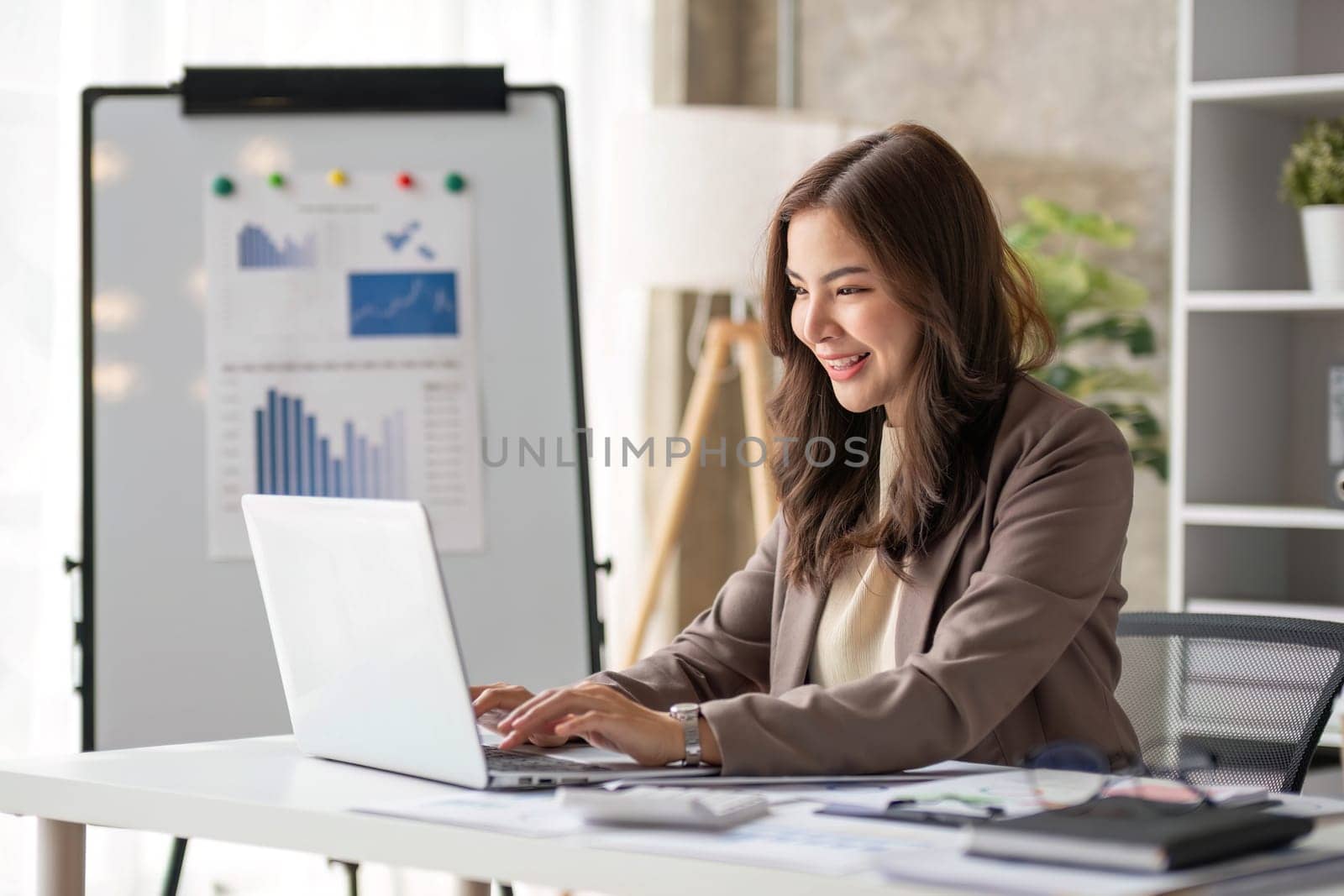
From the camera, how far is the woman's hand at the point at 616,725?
1.30 metres

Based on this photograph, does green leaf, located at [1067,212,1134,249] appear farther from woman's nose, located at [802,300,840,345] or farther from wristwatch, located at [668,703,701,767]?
wristwatch, located at [668,703,701,767]

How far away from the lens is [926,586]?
1.61 meters

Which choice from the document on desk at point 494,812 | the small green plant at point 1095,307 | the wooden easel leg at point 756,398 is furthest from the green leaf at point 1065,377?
the document on desk at point 494,812

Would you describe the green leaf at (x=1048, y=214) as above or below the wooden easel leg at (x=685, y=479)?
above

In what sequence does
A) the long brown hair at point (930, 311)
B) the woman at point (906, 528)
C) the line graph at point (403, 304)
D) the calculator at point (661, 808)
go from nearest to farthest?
the calculator at point (661, 808)
the woman at point (906, 528)
the long brown hair at point (930, 311)
the line graph at point (403, 304)

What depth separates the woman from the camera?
4.51 ft

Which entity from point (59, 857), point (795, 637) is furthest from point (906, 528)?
point (59, 857)

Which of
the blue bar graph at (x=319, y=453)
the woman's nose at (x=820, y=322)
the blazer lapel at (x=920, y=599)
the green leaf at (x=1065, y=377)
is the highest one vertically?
the woman's nose at (x=820, y=322)

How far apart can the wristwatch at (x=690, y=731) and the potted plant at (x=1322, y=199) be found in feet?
6.39

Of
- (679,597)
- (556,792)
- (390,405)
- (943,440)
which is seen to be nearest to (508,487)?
(390,405)

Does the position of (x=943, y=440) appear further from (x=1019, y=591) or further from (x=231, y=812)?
(x=231, y=812)

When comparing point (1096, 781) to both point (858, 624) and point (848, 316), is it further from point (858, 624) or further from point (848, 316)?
point (848, 316)

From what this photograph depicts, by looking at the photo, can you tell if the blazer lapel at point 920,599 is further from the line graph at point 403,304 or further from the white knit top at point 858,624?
the line graph at point 403,304

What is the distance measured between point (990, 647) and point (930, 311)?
370mm
